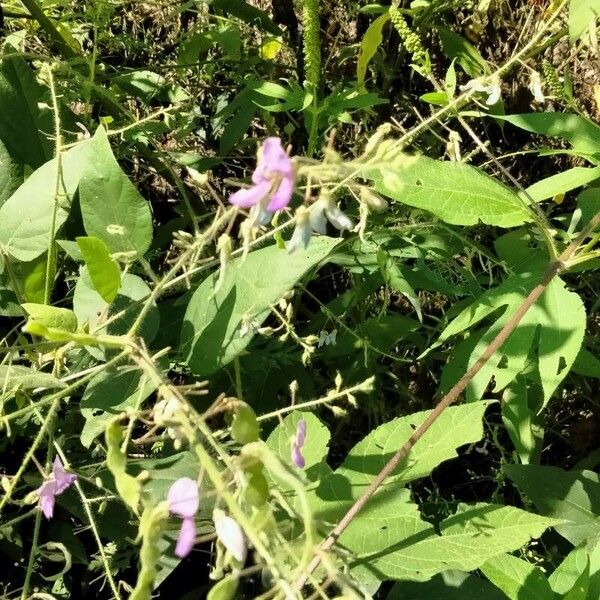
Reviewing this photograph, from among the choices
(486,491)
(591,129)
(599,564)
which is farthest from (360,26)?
(599,564)

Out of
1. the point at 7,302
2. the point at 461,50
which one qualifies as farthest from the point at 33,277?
the point at 461,50

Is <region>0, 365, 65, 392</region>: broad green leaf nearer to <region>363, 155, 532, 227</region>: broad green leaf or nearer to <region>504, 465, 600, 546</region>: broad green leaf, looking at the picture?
<region>363, 155, 532, 227</region>: broad green leaf

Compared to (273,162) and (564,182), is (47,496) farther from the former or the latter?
(564,182)

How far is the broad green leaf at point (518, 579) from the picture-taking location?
80cm

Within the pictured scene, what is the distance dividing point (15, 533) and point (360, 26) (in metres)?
1.08

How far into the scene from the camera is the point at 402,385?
1.29 m

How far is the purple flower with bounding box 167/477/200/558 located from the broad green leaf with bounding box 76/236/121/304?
26cm

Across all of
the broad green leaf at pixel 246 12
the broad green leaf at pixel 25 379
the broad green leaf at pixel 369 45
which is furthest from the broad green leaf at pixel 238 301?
the broad green leaf at pixel 246 12

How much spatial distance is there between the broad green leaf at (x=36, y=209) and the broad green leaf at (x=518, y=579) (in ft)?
1.82

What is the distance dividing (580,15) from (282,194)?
533 mm

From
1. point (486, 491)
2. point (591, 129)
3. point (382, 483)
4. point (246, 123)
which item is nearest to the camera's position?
point (382, 483)

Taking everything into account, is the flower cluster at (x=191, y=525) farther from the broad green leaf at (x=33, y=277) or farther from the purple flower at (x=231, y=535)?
the broad green leaf at (x=33, y=277)

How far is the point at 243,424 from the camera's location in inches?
18.4

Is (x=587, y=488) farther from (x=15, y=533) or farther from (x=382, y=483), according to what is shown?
(x=15, y=533)
